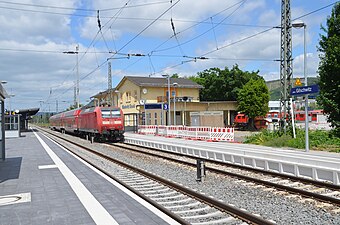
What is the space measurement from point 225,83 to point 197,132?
119 ft

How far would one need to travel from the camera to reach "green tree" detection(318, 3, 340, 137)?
20234 millimetres

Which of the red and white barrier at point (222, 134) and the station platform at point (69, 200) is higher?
the red and white barrier at point (222, 134)

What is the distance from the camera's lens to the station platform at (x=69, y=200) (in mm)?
6504

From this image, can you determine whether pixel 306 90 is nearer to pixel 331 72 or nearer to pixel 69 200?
pixel 331 72

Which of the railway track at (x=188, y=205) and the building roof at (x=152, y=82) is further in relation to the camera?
the building roof at (x=152, y=82)

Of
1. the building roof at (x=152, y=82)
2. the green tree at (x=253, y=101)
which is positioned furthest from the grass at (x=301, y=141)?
the green tree at (x=253, y=101)

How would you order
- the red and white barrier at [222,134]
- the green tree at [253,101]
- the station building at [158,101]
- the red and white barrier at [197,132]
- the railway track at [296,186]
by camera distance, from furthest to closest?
the green tree at [253,101] < the station building at [158,101] < the red and white barrier at [197,132] < the red and white barrier at [222,134] < the railway track at [296,186]

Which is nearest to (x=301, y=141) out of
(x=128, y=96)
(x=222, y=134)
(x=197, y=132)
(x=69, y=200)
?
(x=222, y=134)

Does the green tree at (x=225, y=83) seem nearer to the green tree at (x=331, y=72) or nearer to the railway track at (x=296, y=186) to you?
the green tree at (x=331, y=72)

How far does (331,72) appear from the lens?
20.6 metres

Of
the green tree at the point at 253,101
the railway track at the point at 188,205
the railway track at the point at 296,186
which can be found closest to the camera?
the railway track at the point at 188,205

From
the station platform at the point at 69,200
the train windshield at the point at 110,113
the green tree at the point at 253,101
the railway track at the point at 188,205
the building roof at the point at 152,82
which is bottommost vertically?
the railway track at the point at 188,205

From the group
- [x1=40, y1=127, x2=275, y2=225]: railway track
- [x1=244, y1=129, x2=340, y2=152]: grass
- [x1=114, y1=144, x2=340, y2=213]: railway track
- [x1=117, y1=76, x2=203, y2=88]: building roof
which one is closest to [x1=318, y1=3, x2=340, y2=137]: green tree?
[x1=244, y1=129, x2=340, y2=152]: grass

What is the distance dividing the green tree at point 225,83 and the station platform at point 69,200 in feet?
175
